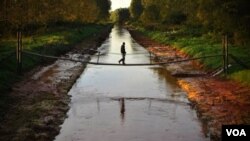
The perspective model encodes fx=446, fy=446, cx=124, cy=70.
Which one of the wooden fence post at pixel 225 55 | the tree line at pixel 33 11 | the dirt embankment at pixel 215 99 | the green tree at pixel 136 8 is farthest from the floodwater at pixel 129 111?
the green tree at pixel 136 8

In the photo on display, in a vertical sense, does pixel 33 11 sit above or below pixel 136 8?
below

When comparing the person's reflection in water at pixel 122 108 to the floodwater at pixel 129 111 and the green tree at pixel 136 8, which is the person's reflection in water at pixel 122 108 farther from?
the green tree at pixel 136 8

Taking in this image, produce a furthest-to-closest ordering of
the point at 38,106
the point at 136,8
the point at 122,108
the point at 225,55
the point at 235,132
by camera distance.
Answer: the point at 136,8
the point at 225,55
the point at 122,108
the point at 38,106
the point at 235,132

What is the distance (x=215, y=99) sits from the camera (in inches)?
786

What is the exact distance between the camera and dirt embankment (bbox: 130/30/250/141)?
52.8ft

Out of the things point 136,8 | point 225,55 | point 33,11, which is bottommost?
point 225,55

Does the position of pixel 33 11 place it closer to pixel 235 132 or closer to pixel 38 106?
pixel 38 106

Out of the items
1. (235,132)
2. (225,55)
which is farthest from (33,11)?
(235,132)

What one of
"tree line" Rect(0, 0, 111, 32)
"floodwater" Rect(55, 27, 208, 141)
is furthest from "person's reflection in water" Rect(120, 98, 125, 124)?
"tree line" Rect(0, 0, 111, 32)

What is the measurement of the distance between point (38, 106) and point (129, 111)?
375 centimetres

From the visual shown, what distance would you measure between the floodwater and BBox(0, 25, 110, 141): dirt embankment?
45cm

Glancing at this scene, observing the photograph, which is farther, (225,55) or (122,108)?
(225,55)

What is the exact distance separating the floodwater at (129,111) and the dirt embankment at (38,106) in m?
0.45

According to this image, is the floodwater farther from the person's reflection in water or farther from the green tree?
the green tree
